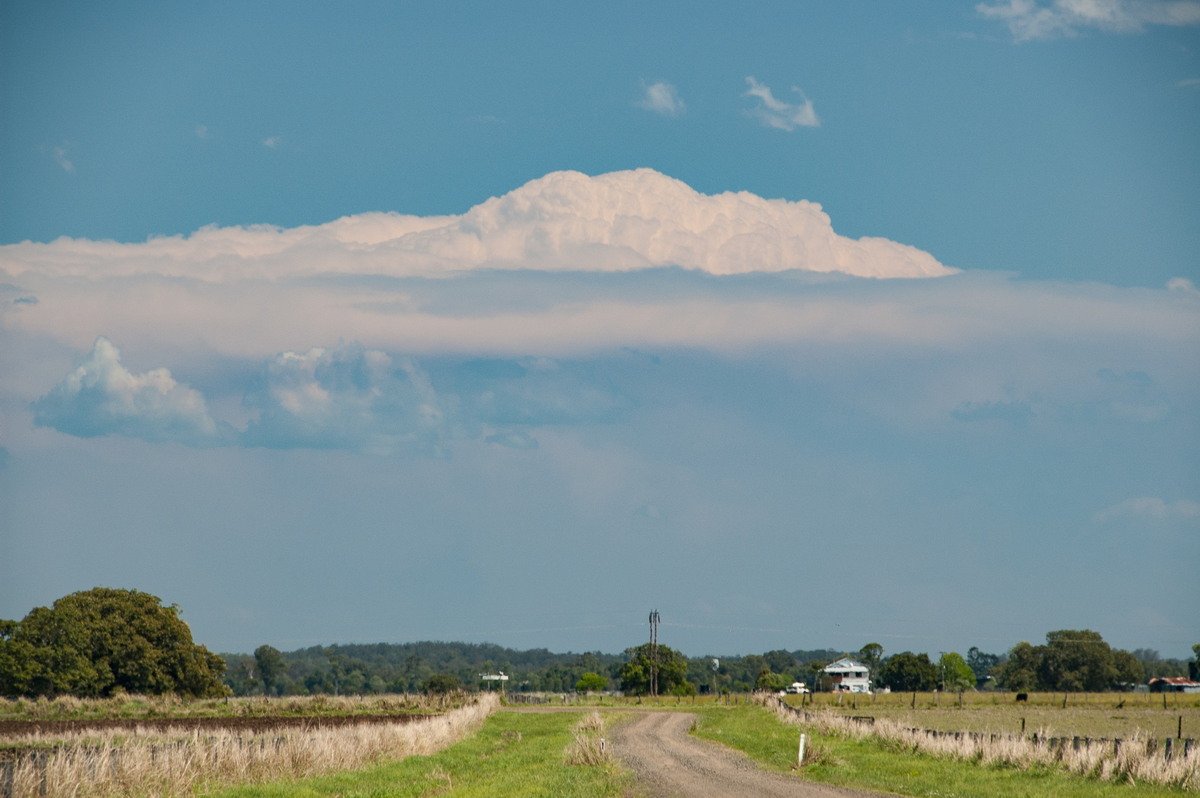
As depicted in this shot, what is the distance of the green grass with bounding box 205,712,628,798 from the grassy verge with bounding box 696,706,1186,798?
6484 mm

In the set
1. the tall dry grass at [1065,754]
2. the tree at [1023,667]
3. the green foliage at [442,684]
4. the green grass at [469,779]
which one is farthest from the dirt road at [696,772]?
the tree at [1023,667]

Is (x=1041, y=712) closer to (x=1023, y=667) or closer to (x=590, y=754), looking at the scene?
(x=590, y=754)

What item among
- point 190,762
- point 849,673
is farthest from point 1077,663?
point 190,762

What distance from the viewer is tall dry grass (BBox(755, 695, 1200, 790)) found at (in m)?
26.7

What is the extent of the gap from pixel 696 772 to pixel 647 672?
99483 millimetres

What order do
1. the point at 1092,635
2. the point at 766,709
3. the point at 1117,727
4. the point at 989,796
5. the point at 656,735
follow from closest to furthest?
the point at 989,796 < the point at 656,735 < the point at 1117,727 < the point at 766,709 < the point at 1092,635

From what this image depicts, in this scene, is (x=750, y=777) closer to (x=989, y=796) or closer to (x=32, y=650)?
(x=989, y=796)

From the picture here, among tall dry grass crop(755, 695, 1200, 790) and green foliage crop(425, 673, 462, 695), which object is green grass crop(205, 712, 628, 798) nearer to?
tall dry grass crop(755, 695, 1200, 790)

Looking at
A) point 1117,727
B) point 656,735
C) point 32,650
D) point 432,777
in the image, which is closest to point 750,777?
point 432,777

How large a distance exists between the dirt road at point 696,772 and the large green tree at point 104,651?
4524 centimetres

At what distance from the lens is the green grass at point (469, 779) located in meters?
26.6

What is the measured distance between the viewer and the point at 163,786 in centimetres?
2572

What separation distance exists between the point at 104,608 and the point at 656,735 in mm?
51420

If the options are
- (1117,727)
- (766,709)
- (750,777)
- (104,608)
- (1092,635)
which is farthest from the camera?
(1092,635)
